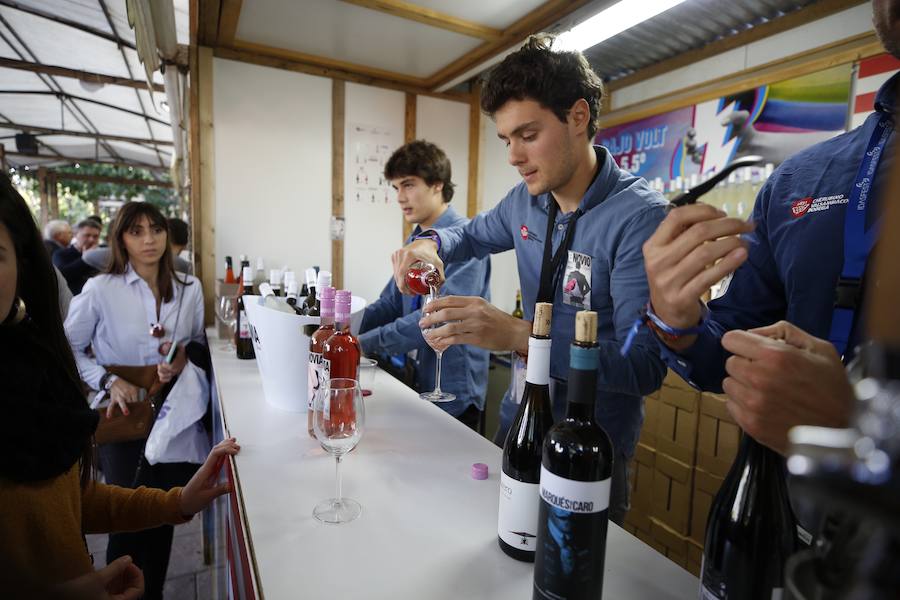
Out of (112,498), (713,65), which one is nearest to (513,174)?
(713,65)

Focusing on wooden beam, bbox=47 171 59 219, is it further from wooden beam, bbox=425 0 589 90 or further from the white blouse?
the white blouse

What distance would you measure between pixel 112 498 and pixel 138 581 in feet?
0.79

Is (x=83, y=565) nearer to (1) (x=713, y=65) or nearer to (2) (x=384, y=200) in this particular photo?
(2) (x=384, y=200)

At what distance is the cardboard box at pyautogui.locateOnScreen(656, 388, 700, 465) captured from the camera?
2.48 metres

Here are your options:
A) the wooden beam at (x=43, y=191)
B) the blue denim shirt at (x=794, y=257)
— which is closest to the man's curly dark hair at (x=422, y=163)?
the blue denim shirt at (x=794, y=257)

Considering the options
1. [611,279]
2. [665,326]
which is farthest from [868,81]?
A: [665,326]

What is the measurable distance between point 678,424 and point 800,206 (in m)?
1.84

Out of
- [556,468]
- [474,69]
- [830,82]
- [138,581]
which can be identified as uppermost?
[474,69]

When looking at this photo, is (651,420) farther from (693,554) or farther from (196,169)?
(196,169)

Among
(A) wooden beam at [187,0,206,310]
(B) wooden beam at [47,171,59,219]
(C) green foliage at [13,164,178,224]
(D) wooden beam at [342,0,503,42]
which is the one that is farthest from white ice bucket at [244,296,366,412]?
(C) green foliage at [13,164,178,224]

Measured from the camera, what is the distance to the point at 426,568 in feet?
2.57

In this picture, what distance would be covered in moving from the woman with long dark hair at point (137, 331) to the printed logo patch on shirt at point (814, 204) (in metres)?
2.13

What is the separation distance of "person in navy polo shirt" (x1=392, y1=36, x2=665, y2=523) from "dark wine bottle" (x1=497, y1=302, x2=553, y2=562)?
0.33m

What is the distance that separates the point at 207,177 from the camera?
3088 millimetres
